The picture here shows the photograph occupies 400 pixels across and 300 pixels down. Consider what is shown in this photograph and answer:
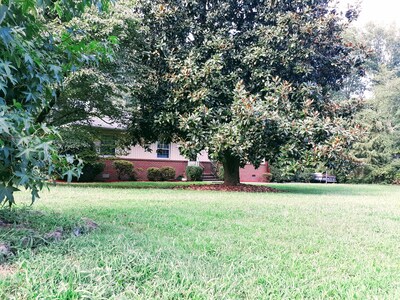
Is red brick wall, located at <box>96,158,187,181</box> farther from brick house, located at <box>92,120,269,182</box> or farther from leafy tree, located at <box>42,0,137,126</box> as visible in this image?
leafy tree, located at <box>42,0,137,126</box>

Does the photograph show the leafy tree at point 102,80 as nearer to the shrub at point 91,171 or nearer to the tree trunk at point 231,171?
the shrub at point 91,171

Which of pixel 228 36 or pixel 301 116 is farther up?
pixel 228 36

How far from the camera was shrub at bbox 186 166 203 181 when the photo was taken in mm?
20688

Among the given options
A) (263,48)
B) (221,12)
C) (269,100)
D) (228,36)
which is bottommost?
(269,100)

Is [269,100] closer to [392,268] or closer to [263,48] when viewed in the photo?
[263,48]

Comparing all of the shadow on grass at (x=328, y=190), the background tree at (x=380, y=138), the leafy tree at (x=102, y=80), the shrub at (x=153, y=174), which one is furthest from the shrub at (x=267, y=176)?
the leafy tree at (x=102, y=80)

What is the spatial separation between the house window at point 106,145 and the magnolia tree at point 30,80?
1085 centimetres

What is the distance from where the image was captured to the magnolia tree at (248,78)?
10.1m

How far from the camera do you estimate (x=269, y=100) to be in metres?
10.1

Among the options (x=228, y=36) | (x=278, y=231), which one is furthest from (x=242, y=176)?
(x=278, y=231)

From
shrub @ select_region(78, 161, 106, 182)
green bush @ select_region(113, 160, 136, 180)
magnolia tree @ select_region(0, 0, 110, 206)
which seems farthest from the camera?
green bush @ select_region(113, 160, 136, 180)

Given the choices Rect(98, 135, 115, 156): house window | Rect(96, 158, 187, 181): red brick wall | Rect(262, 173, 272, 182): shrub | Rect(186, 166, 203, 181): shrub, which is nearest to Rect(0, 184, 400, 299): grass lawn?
Rect(98, 135, 115, 156): house window

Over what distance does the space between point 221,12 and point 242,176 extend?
584 inches

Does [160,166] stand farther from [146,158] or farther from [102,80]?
[102,80]
